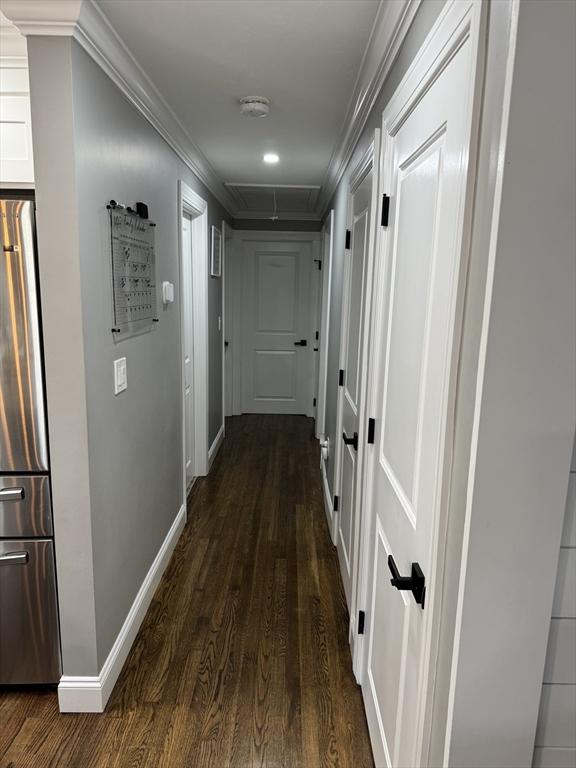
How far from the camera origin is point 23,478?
1.74m

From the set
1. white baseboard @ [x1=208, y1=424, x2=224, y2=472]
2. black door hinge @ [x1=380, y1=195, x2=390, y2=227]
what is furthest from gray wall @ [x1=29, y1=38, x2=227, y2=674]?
white baseboard @ [x1=208, y1=424, x2=224, y2=472]

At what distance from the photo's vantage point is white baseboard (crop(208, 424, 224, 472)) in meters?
4.38

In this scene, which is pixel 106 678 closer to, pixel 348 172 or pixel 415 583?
pixel 415 583

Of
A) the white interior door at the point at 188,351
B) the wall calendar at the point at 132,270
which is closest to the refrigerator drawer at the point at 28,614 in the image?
the wall calendar at the point at 132,270

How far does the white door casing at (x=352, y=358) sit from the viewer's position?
84.4 inches

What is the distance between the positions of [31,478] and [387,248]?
1.40m

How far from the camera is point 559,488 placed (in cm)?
82

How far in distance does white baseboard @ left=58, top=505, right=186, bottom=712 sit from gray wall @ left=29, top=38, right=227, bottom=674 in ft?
0.15

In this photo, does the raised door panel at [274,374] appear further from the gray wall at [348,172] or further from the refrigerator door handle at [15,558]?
the refrigerator door handle at [15,558]

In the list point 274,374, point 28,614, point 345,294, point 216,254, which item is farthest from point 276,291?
point 28,614

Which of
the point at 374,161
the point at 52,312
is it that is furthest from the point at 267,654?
the point at 374,161

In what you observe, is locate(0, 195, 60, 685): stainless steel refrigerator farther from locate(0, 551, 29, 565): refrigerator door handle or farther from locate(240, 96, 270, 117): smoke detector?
locate(240, 96, 270, 117): smoke detector

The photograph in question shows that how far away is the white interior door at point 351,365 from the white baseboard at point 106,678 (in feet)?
3.14

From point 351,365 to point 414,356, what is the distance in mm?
1271
